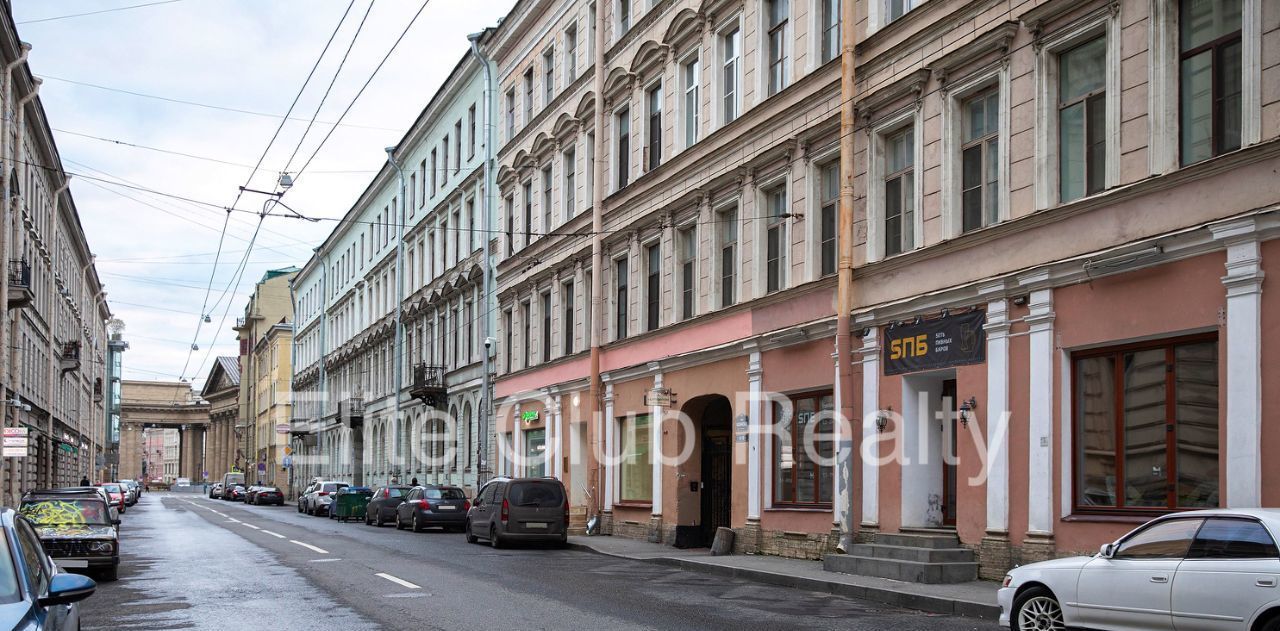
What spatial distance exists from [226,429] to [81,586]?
13309cm

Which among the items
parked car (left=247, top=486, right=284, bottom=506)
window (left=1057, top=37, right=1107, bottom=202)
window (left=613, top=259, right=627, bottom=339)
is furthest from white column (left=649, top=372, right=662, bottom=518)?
parked car (left=247, top=486, right=284, bottom=506)

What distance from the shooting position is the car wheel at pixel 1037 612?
36.1 ft

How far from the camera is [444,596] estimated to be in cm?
1477

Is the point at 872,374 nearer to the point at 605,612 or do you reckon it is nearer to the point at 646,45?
the point at 605,612

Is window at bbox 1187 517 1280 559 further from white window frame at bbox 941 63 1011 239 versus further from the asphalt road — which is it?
white window frame at bbox 941 63 1011 239

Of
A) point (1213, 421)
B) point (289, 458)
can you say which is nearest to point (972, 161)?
point (1213, 421)

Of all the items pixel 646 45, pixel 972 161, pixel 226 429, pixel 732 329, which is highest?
pixel 646 45

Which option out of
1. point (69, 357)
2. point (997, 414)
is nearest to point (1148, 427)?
point (997, 414)

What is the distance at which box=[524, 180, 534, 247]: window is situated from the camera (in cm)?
3648

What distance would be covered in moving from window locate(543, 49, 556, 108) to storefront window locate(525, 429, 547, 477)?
947cm

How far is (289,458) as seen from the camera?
80688 mm

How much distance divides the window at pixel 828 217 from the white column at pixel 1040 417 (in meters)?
5.53

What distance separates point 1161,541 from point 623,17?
22.5 meters

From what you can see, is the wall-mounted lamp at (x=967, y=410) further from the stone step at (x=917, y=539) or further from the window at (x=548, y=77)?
the window at (x=548, y=77)
